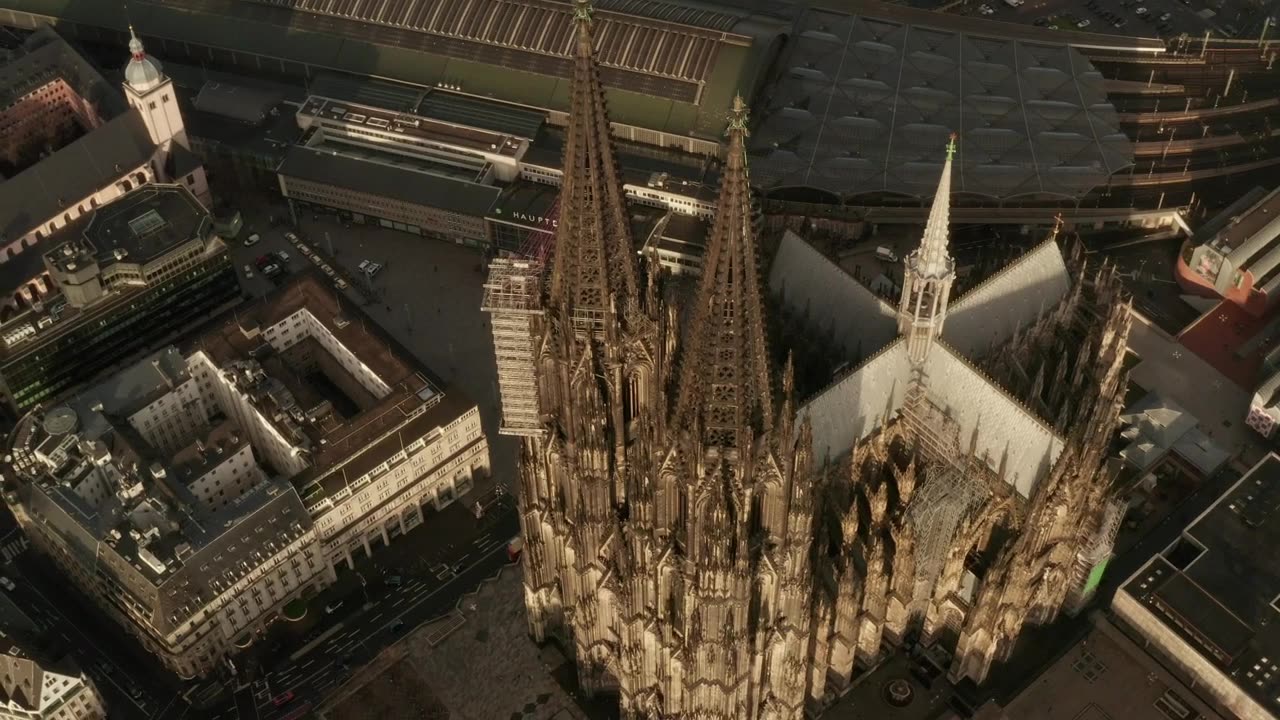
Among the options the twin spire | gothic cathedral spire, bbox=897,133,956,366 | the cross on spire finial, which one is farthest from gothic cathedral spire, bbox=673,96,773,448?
gothic cathedral spire, bbox=897,133,956,366

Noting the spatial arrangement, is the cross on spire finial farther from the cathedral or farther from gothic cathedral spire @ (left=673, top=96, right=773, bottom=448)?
the cathedral

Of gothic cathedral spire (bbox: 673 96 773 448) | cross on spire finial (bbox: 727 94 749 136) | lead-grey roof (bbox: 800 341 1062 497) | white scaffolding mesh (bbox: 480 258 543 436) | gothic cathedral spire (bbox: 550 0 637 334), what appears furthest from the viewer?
lead-grey roof (bbox: 800 341 1062 497)

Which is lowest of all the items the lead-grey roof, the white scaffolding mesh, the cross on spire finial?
the lead-grey roof

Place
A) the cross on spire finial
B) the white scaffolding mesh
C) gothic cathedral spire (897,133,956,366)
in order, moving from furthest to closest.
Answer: the white scaffolding mesh
gothic cathedral spire (897,133,956,366)
the cross on spire finial

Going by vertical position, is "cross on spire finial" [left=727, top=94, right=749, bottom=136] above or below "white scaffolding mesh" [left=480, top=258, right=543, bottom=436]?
above

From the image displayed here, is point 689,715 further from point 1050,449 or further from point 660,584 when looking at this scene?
point 1050,449
